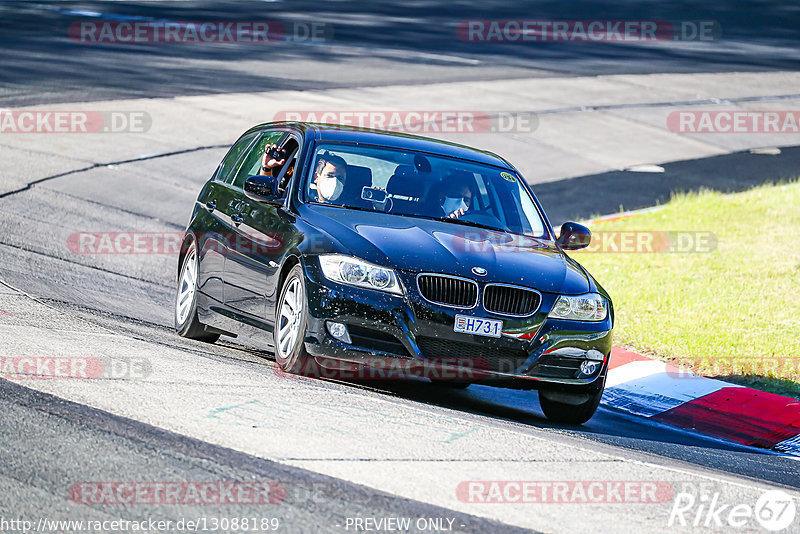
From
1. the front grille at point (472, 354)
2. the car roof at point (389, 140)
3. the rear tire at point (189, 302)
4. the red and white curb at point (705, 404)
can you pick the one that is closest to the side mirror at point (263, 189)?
the car roof at point (389, 140)

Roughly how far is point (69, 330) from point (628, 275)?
7.69 m

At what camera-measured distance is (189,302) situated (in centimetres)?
998

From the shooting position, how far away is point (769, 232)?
1659 cm

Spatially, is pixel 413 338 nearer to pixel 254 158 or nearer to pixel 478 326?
pixel 478 326

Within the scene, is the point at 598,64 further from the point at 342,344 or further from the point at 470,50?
the point at 342,344

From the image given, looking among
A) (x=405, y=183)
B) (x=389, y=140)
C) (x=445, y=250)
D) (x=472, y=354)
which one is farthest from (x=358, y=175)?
(x=472, y=354)

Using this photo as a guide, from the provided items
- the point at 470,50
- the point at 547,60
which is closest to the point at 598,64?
the point at 547,60

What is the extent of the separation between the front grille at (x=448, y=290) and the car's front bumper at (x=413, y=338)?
47mm

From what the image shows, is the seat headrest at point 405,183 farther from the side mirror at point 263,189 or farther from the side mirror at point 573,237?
the side mirror at point 573,237

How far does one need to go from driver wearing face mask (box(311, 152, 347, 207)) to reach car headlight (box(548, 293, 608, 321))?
1.81m

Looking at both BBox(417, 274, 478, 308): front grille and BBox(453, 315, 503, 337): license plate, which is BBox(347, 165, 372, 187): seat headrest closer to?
BBox(417, 274, 478, 308): front grille

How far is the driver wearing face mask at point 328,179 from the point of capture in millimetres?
8734

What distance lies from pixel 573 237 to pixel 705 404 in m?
1.75

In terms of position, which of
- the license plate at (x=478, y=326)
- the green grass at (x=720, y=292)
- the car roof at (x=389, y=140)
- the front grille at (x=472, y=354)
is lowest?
the green grass at (x=720, y=292)
